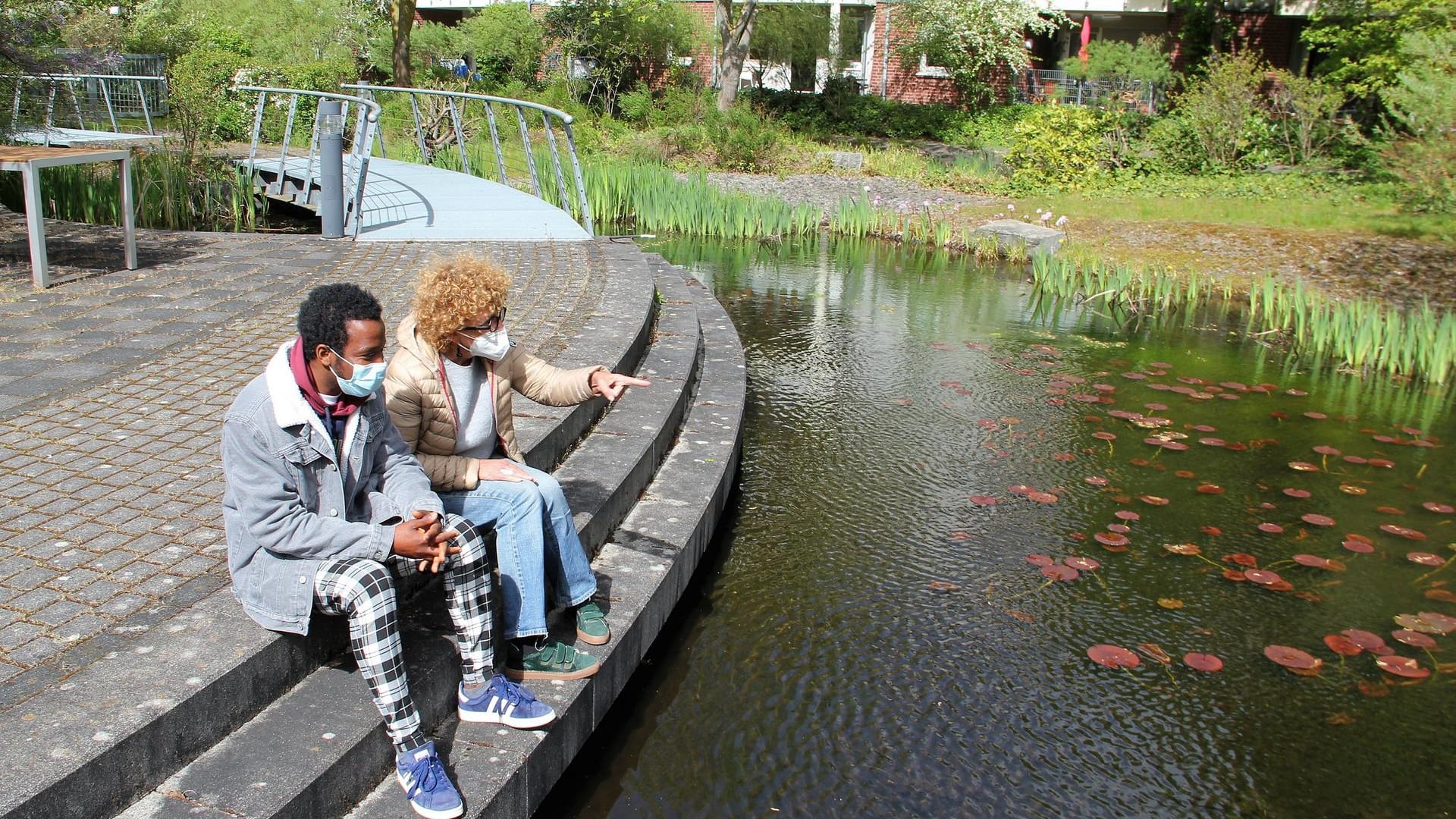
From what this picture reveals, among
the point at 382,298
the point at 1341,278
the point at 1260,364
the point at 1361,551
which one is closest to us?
the point at 1361,551

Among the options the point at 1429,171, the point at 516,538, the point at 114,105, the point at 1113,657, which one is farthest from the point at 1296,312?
the point at 114,105

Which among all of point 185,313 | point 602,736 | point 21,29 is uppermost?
point 21,29

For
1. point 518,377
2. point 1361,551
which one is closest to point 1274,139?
point 1361,551

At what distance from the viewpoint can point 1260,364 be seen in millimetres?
9406

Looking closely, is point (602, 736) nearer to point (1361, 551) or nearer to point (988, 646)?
point (988, 646)

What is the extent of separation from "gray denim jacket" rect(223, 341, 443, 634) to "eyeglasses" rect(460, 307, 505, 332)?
51cm

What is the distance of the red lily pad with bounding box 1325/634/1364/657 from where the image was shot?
478cm

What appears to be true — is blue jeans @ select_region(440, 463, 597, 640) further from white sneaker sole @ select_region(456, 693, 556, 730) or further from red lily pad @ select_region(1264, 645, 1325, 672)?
red lily pad @ select_region(1264, 645, 1325, 672)

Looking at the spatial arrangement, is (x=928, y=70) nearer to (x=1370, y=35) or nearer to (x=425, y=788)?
(x=1370, y=35)

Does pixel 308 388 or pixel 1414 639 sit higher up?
pixel 308 388

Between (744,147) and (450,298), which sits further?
(744,147)

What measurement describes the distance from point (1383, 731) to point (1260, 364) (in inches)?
223

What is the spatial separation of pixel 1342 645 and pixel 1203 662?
659 millimetres

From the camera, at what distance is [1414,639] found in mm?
4910
